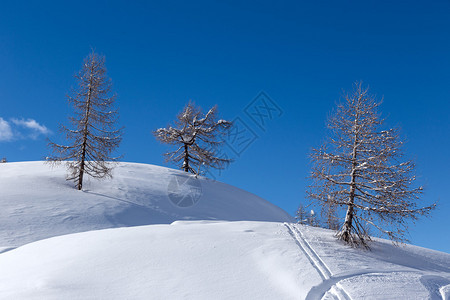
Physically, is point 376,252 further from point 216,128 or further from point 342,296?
point 216,128

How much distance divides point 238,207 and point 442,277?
1315 cm

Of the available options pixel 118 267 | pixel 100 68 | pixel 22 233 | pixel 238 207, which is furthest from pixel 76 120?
pixel 118 267

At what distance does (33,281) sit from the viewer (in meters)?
5.95

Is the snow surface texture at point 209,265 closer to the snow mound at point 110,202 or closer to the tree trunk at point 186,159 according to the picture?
the snow mound at point 110,202

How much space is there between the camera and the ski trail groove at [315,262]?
5.41 meters

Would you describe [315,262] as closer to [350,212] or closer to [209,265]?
[209,265]

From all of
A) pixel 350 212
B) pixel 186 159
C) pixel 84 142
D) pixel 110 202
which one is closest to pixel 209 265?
pixel 350 212

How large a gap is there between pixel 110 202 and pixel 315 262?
11.6 metres

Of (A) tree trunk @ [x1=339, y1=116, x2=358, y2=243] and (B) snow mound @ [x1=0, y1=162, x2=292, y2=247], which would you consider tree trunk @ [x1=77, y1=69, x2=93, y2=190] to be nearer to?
(B) snow mound @ [x1=0, y1=162, x2=292, y2=247]

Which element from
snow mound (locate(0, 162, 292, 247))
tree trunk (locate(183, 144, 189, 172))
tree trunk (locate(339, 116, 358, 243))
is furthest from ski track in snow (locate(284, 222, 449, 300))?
tree trunk (locate(183, 144, 189, 172))

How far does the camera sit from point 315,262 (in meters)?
6.66

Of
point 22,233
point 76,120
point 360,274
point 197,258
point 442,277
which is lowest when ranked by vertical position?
point 442,277

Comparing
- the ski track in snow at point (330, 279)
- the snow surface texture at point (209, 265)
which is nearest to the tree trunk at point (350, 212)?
the snow surface texture at point (209, 265)

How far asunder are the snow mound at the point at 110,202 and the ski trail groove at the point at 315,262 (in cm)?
771
